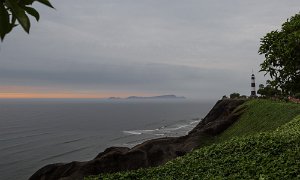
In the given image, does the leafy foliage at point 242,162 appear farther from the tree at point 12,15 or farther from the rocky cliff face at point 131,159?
the tree at point 12,15

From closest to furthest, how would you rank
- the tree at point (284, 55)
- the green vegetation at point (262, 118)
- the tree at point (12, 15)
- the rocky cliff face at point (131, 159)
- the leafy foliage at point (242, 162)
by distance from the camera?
the tree at point (12, 15)
the leafy foliage at point (242, 162)
the tree at point (284, 55)
the rocky cliff face at point (131, 159)
the green vegetation at point (262, 118)

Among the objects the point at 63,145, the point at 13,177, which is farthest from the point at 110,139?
the point at 13,177

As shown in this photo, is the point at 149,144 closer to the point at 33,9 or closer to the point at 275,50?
the point at 275,50

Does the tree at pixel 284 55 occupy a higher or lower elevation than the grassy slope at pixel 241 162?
higher

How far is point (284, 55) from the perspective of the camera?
755 inches

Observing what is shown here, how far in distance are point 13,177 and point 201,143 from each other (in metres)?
31.3

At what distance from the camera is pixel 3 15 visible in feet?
5.95

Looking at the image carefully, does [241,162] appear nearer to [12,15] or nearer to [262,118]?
[12,15]

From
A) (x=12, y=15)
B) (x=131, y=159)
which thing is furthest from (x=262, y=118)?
(x=12, y=15)

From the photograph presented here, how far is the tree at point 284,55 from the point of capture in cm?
1889

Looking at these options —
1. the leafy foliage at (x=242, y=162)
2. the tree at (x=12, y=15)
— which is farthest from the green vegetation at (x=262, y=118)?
the tree at (x=12, y=15)

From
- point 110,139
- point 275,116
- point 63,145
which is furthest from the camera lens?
point 110,139

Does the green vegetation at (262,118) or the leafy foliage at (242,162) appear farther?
the green vegetation at (262,118)

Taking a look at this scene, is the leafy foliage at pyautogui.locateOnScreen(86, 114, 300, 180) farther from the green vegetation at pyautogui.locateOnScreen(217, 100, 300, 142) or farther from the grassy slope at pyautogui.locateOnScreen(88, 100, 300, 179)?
the green vegetation at pyautogui.locateOnScreen(217, 100, 300, 142)
